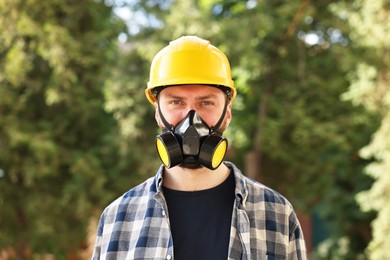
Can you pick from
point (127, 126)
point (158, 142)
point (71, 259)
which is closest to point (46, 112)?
point (127, 126)

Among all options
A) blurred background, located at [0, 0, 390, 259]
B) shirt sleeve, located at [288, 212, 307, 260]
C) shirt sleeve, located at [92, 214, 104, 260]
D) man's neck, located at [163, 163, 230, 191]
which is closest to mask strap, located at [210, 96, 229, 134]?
man's neck, located at [163, 163, 230, 191]

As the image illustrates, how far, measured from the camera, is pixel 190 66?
2.92m

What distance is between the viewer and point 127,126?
14.9 metres

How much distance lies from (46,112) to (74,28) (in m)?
2.07

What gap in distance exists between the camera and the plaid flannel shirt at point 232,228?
8.91 ft

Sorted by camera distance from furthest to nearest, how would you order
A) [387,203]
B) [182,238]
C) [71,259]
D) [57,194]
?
[71,259] → [57,194] → [387,203] → [182,238]

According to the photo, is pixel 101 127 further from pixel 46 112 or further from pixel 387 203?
pixel 387 203

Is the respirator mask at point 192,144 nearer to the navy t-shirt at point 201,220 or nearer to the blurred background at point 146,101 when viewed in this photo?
the navy t-shirt at point 201,220

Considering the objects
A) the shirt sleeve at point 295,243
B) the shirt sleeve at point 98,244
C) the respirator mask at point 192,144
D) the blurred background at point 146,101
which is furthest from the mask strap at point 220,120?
the blurred background at point 146,101

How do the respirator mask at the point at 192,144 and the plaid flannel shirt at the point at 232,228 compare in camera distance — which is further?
the respirator mask at the point at 192,144

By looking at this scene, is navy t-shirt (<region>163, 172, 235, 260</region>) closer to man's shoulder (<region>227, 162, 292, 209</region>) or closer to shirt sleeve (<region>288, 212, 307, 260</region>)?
man's shoulder (<region>227, 162, 292, 209</region>)

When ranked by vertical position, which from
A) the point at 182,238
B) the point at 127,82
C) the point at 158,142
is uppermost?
the point at 127,82

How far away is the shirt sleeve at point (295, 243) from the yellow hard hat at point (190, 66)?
649 mm

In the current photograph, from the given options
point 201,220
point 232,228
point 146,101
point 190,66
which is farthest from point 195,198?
point 146,101
